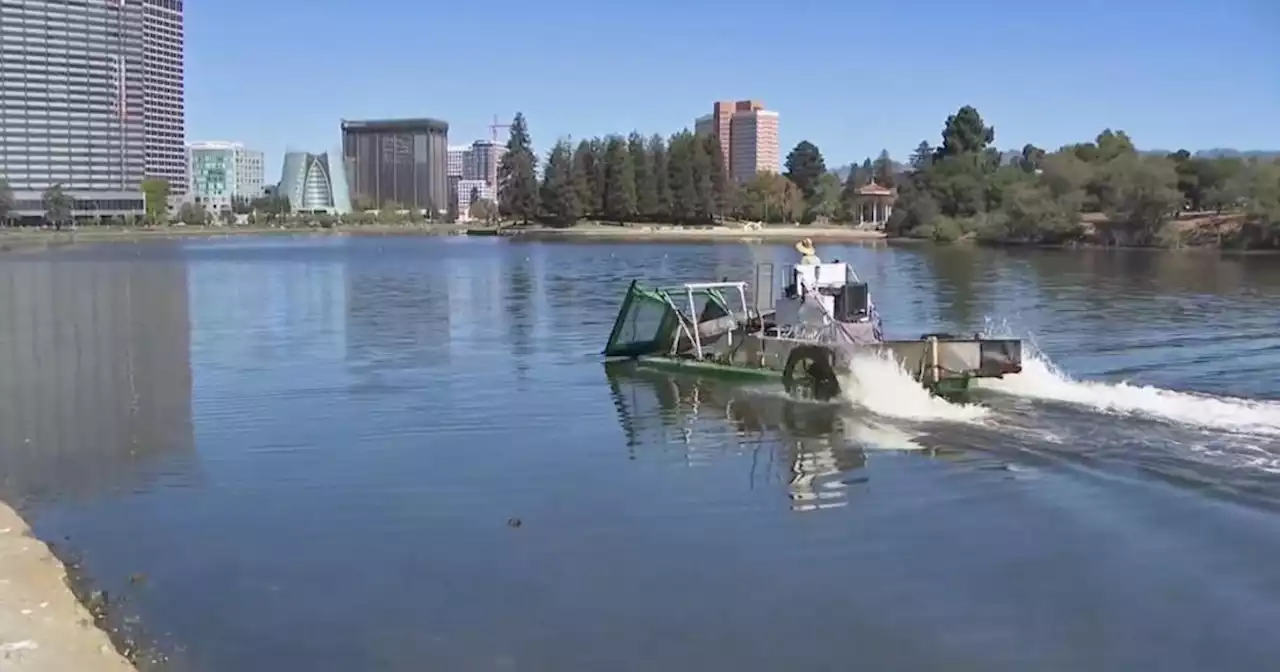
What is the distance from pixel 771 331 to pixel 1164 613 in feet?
50.8

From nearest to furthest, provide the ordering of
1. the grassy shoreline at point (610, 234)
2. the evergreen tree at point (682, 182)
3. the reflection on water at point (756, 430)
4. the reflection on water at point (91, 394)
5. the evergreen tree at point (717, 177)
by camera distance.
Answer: the reflection on water at point (756, 430)
the reflection on water at point (91, 394)
the grassy shoreline at point (610, 234)
the evergreen tree at point (682, 182)
the evergreen tree at point (717, 177)

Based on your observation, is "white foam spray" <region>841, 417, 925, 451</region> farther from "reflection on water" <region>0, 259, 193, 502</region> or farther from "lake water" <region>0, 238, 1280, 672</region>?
"reflection on water" <region>0, 259, 193, 502</region>

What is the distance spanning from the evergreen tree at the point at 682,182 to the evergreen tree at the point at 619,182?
5.73m

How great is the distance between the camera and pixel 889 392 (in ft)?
79.3

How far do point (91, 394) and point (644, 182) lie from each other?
163 metres

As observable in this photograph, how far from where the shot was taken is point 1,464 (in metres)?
20.2

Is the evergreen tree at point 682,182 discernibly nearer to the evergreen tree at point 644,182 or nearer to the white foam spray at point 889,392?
the evergreen tree at point 644,182

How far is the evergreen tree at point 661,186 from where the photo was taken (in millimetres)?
188000

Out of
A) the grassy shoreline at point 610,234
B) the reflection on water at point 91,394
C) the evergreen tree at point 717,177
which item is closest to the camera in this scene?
the reflection on water at point 91,394

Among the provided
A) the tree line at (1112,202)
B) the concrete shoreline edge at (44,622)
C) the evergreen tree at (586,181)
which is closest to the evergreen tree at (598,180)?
the evergreen tree at (586,181)

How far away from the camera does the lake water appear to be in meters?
12.2

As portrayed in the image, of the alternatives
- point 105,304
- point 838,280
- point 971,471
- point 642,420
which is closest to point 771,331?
point 838,280

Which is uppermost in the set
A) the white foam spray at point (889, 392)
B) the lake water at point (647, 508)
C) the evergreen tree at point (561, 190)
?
the evergreen tree at point (561, 190)

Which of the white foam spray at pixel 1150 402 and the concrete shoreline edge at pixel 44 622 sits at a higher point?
the white foam spray at pixel 1150 402
